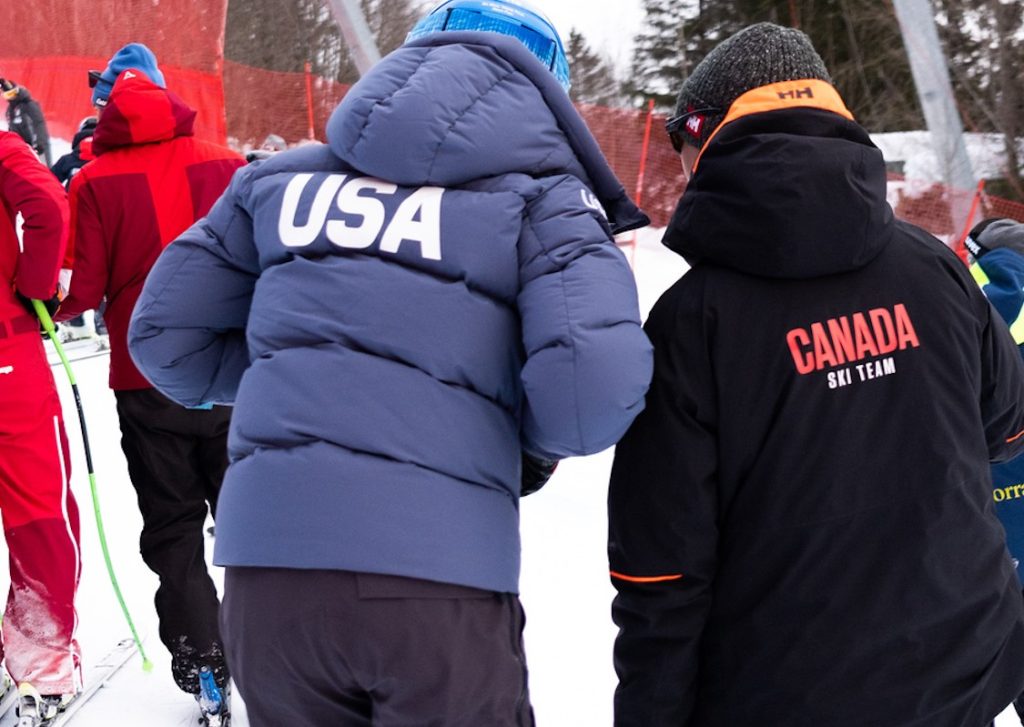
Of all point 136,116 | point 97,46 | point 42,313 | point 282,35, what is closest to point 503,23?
point 136,116

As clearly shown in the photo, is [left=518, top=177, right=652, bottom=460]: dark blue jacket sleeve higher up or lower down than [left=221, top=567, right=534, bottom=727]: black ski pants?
higher up

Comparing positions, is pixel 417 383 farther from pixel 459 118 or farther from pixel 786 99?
pixel 786 99

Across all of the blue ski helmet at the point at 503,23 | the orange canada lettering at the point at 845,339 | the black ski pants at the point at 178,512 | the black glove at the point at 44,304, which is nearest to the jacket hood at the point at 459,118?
the blue ski helmet at the point at 503,23

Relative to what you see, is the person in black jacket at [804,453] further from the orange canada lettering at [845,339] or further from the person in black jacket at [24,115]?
the person in black jacket at [24,115]

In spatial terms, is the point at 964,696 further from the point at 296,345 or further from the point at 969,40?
the point at 969,40

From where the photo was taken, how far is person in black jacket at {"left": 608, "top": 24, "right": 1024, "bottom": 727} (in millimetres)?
1435

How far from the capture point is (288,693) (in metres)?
1.46

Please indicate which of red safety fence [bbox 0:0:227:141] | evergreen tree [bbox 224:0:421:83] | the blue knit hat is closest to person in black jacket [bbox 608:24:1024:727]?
the blue knit hat

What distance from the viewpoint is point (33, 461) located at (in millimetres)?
3193

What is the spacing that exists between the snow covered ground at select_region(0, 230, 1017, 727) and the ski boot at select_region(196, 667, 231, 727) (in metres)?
0.07

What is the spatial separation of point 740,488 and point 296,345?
71 centimetres

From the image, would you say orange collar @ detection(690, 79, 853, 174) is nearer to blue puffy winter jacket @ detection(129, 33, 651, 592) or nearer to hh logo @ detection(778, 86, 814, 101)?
hh logo @ detection(778, 86, 814, 101)

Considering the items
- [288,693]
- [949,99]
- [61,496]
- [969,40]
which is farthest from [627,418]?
[969,40]

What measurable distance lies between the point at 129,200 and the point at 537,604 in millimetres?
2312
